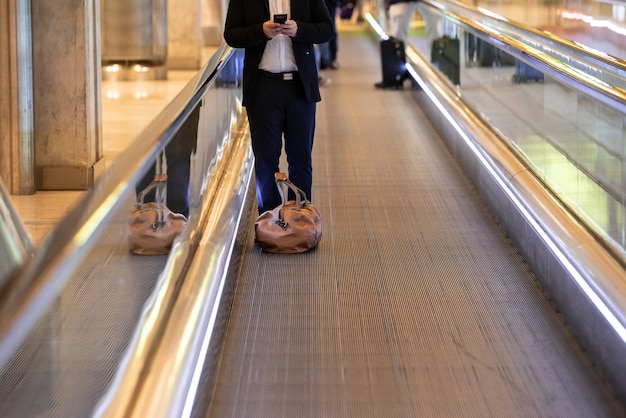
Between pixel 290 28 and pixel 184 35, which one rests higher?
pixel 290 28

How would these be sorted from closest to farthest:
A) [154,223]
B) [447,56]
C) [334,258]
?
[154,223]
[334,258]
[447,56]

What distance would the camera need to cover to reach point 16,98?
8938mm

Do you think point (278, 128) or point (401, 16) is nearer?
point (278, 128)

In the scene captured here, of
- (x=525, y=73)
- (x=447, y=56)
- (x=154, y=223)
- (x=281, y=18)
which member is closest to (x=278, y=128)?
(x=281, y=18)

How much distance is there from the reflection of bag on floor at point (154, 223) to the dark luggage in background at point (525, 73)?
9.63 feet

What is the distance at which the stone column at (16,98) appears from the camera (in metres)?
8.84

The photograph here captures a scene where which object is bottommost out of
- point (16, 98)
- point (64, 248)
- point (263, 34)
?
point (16, 98)

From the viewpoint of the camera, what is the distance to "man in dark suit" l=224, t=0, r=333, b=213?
5.83 meters

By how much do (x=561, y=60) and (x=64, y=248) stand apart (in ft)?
18.3

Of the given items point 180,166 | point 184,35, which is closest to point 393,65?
point 184,35

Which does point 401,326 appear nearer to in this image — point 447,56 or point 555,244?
point 555,244

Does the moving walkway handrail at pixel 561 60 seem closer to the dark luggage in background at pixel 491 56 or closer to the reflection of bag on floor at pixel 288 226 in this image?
the dark luggage in background at pixel 491 56

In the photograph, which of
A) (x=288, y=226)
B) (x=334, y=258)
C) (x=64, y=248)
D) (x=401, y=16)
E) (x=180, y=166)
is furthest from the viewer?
(x=401, y=16)

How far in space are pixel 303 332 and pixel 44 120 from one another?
5146 millimetres
